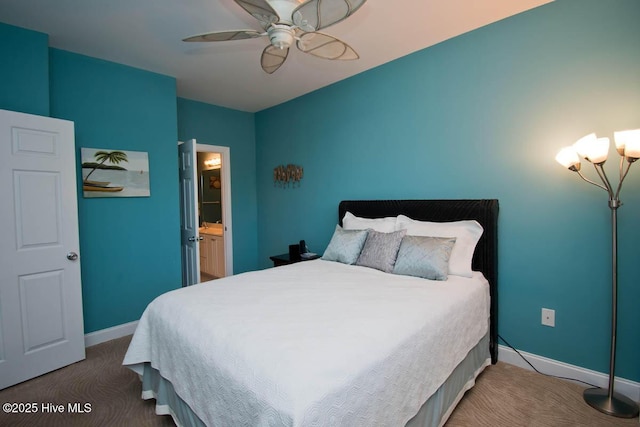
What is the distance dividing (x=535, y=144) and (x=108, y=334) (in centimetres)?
416

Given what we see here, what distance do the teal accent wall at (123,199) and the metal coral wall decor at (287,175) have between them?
4.75ft

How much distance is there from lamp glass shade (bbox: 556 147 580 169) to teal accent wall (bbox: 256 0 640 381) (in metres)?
0.23

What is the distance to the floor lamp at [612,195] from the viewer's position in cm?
173

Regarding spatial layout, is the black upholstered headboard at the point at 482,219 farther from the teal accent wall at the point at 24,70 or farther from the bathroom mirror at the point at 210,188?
the bathroom mirror at the point at 210,188

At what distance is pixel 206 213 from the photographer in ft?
19.0

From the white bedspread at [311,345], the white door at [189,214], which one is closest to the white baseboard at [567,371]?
the white bedspread at [311,345]

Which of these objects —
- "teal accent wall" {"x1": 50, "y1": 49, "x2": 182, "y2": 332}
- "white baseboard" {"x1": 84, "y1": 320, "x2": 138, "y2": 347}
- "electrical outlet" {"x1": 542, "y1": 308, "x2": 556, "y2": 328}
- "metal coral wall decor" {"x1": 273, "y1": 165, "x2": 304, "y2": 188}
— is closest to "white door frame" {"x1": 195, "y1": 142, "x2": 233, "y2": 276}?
"metal coral wall decor" {"x1": 273, "y1": 165, "x2": 304, "y2": 188}

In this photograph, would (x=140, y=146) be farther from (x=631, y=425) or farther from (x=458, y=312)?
(x=631, y=425)

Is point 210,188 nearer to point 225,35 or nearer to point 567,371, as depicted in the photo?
point 225,35

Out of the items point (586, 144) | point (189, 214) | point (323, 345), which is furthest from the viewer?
point (189, 214)

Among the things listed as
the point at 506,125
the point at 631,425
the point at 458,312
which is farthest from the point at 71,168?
the point at 631,425

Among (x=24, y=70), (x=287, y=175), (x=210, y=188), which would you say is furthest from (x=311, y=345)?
(x=210, y=188)

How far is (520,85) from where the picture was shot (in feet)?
7.61

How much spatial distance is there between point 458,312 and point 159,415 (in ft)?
6.30
